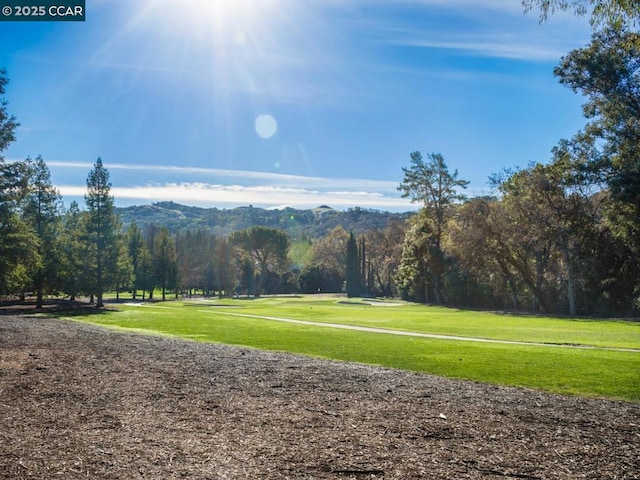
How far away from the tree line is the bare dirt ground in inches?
256

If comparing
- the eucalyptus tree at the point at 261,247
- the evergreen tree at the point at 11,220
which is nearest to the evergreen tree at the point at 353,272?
the eucalyptus tree at the point at 261,247

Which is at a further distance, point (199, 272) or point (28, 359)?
point (199, 272)

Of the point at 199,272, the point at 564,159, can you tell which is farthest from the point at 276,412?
A: the point at 199,272

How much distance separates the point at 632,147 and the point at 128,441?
33.4 meters

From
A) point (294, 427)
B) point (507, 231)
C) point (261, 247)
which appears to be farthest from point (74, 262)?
point (261, 247)

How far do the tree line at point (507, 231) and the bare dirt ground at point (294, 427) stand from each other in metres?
6.50

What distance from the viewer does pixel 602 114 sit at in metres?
32.8

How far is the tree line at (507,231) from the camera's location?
3155cm

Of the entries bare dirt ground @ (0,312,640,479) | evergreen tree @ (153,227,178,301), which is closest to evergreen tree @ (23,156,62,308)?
evergreen tree @ (153,227,178,301)

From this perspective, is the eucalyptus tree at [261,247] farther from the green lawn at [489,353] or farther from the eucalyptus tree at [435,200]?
the green lawn at [489,353]

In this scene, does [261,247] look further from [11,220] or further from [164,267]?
[11,220]

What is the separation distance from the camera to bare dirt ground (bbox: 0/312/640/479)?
239 inches

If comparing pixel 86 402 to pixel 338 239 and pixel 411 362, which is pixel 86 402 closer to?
pixel 411 362

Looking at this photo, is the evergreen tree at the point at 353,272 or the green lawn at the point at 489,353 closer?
the green lawn at the point at 489,353
